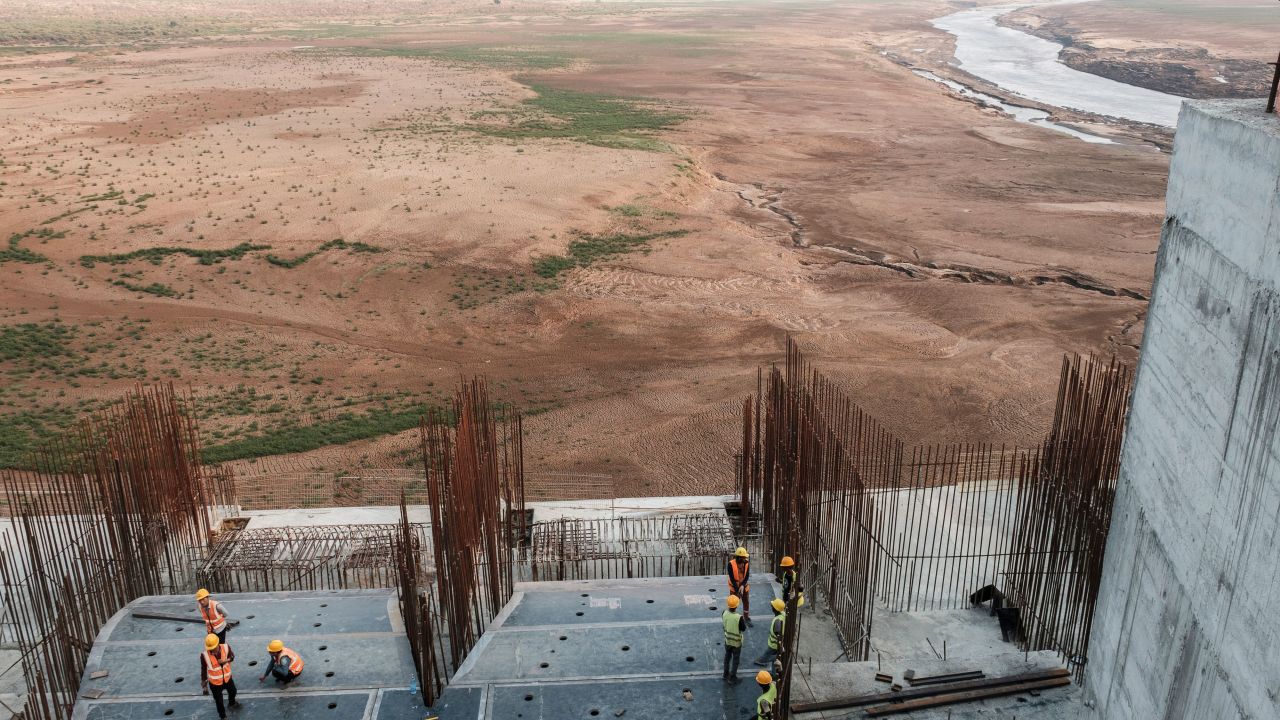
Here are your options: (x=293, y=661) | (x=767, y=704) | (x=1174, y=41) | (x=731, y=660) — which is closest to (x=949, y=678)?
(x=731, y=660)

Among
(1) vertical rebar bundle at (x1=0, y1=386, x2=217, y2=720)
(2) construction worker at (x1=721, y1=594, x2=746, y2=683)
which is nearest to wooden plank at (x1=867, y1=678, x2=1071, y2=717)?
(2) construction worker at (x1=721, y1=594, x2=746, y2=683)

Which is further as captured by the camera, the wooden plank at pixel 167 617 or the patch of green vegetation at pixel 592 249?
the patch of green vegetation at pixel 592 249

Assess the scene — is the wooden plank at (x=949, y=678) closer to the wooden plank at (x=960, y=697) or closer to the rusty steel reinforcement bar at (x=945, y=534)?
the wooden plank at (x=960, y=697)

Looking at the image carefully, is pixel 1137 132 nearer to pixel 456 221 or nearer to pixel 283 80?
pixel 456 221

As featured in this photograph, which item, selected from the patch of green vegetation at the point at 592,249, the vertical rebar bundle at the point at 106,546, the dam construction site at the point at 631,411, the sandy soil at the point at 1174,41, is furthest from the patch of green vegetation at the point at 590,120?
the vertical rebar bundle at the point at 106,546

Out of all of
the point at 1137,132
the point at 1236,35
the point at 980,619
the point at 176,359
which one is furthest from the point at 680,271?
the point at 1236,35
